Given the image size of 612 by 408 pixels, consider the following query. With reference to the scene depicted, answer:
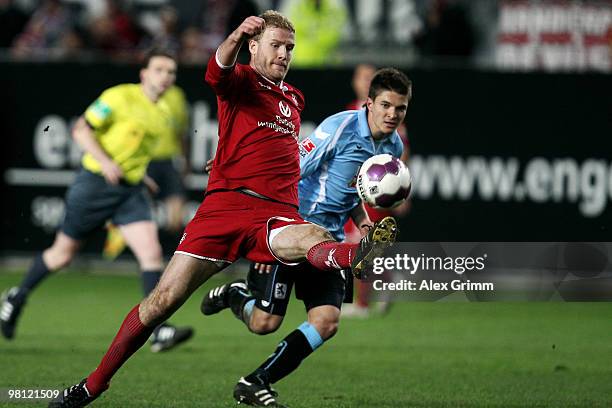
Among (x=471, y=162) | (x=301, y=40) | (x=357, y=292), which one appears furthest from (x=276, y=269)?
(x=301, y=40)

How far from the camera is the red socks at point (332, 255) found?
636 centimetres

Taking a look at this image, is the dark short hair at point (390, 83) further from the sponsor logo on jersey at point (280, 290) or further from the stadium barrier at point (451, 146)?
the stadium barrier at point (451, 146)

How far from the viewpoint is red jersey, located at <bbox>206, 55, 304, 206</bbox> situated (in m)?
7.07

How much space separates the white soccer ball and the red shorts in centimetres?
42

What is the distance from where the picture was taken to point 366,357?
33.7 ft

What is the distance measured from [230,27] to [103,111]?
742 cm

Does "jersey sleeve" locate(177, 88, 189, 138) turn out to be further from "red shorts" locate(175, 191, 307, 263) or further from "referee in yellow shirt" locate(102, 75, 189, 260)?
"red shorts" locate(175, 191, 307, 263)

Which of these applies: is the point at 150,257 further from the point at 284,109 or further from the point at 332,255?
Answer: the point at 332,255

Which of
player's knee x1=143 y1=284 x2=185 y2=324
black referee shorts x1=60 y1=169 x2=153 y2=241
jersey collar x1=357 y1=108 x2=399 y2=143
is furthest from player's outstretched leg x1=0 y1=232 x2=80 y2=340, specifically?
player's knee x1=143 y1=284 x2=185 y2=324

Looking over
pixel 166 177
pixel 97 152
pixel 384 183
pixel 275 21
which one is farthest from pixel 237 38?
pixel 166 177

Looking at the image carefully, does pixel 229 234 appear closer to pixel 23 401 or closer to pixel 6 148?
pixel 23 401

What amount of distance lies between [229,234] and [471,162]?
8.84 m

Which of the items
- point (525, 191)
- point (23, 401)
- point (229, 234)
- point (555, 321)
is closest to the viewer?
point (229, 234)

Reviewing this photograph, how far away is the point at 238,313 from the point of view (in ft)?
28.3
